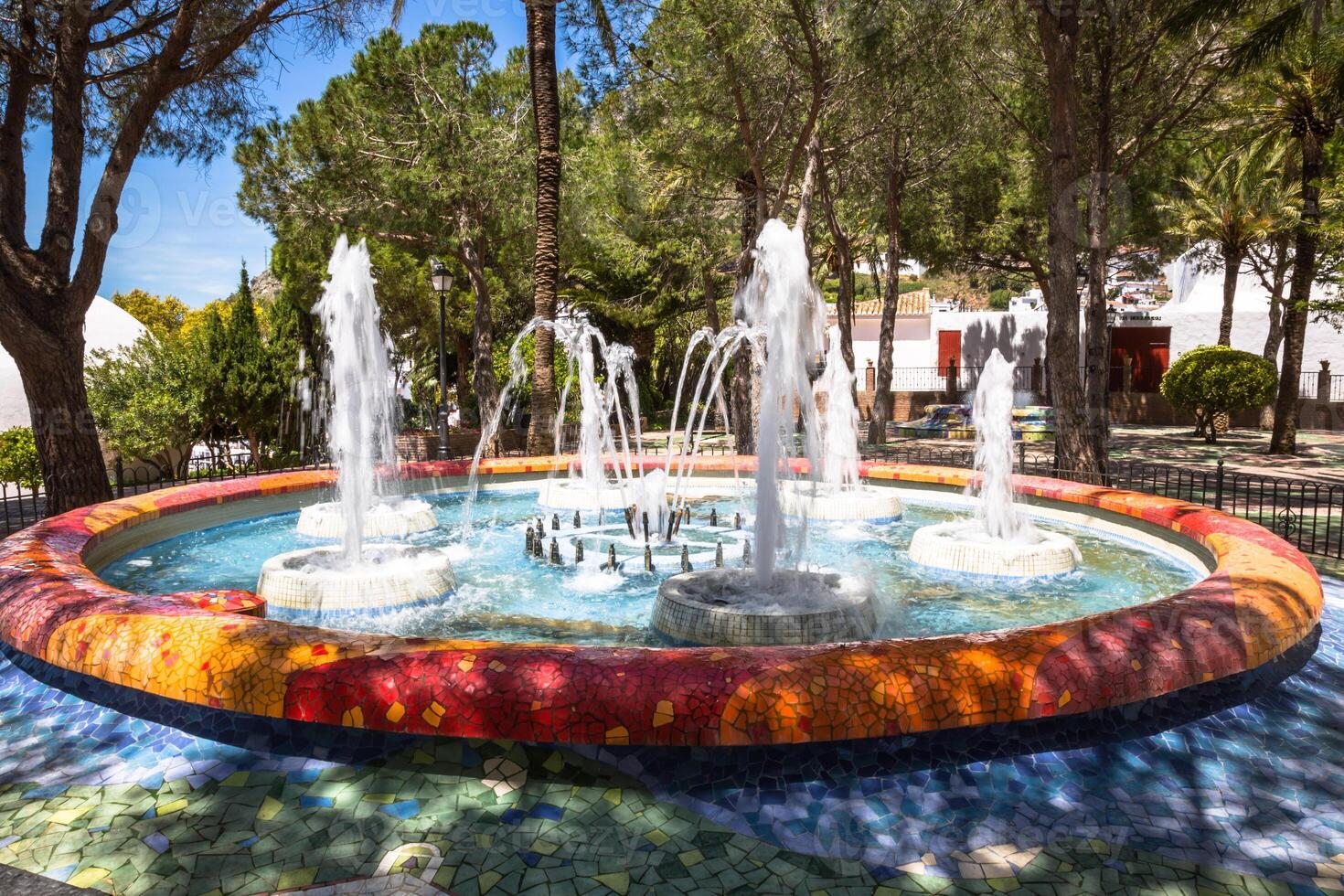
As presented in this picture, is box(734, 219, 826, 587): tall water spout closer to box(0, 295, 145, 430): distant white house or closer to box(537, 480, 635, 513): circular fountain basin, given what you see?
box(537, 480, 635, 513): circular fountain basin

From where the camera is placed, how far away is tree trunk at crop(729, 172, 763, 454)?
17312 mm

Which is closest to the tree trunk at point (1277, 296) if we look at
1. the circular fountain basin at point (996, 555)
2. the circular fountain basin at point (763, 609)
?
the circular fountain basin at point (996, 555)

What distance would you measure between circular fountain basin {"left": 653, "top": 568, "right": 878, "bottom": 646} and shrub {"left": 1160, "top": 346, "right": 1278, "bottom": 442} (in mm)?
20607

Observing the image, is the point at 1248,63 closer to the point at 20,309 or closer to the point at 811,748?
the point at 811,748

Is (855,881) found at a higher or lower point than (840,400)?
lower

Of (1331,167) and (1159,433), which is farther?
(1159,433)

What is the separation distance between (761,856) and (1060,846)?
1.08 metres

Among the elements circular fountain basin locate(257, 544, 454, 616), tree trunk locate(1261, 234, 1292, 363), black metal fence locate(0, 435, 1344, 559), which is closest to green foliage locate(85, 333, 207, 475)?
black metal fence locate(0, 435, 1344, 559)

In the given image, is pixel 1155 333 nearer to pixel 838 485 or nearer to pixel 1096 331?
pixel 1096 331

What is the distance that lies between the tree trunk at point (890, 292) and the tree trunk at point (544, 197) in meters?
8.95

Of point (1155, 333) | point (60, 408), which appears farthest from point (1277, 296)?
point (60, 408)

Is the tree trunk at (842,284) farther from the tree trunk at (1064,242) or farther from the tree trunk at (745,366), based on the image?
the tree trunk at (1064,242)

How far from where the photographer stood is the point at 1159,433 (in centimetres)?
2559

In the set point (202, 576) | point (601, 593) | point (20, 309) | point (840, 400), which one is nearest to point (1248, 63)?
point (840, 400)
